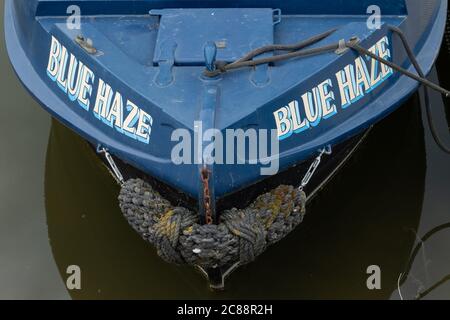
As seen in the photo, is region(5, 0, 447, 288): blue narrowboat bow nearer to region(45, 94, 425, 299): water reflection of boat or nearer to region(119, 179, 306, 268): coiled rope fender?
region(119, 179, 306, 268): coiled rope fender

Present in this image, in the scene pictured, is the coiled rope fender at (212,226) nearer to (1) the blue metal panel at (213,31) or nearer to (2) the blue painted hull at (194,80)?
(2) the blue painted hull at (194,80)

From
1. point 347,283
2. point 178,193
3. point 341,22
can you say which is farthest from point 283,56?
point 347,283

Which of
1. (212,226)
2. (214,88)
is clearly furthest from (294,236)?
(214,88)

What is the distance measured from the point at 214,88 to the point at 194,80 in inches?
6.6

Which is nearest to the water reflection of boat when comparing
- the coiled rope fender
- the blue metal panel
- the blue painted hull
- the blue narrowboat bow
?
the blue narrowboat bow

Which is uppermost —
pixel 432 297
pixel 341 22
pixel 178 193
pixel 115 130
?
pixel 341 22

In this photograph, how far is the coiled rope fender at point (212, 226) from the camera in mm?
4691

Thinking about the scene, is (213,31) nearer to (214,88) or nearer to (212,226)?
(214,88)

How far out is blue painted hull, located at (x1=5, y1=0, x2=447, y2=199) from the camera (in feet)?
15.6

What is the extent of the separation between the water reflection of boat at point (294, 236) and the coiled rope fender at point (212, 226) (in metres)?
0.77

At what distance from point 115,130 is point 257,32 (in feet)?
3.73

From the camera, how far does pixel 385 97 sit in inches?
211

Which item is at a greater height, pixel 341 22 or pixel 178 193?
pixel 341 22

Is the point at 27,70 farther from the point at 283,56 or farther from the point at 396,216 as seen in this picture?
the point at 396,216
